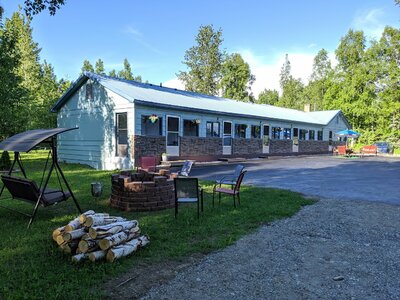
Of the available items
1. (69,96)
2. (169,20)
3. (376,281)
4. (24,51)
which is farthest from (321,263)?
(24,51)

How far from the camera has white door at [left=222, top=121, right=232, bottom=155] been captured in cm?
2068

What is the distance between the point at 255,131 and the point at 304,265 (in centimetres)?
1990

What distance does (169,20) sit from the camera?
1091 inches

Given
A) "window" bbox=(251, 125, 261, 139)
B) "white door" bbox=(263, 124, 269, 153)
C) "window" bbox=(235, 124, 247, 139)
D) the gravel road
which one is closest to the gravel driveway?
the gravel road

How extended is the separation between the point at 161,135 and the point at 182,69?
1402 inches

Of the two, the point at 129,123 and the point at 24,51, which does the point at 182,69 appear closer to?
the point at 24,51

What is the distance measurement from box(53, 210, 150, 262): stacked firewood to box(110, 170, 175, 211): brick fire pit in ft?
7.13

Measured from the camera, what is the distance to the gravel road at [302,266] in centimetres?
329

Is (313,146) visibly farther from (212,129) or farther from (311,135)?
(212,129)

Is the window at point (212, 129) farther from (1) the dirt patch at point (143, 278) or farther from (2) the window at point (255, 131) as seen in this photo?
(1) the dirt patch at point (143, 278)

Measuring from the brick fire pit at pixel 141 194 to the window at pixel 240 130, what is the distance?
49.4 feet

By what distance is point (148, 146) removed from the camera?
15859mm

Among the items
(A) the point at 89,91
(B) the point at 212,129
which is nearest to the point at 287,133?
(B) the point at 212,129

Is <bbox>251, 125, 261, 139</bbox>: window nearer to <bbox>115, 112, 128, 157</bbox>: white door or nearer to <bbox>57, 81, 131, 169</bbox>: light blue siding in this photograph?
<bbox>115, 112, 128, 157</bbox>: white door
